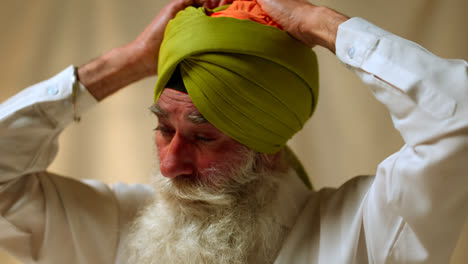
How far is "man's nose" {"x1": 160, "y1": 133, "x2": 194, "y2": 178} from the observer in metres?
1.43

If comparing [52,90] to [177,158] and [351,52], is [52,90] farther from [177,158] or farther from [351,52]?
[351,52]

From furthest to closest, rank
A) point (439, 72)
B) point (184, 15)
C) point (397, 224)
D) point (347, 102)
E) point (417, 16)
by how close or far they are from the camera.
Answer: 1. point (347, 102)
2. point (417, 16)
3. point (184, 15)
4. point (397, 224)
5. point (439, 72)

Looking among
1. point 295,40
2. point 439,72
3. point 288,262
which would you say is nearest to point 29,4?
point 295,40

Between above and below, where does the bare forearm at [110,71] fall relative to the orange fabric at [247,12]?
below

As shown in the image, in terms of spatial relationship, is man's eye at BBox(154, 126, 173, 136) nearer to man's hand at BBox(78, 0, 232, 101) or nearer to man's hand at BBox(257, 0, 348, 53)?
man's hand at BBox(78, 0, 232, 101)

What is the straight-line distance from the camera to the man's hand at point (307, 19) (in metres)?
1.28

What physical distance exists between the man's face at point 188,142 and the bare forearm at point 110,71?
0.99ft

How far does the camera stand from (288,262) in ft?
4.79

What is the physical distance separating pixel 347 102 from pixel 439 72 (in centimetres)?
138

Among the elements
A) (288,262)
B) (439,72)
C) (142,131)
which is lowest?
(142,131)

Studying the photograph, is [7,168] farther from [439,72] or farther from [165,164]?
[439,72]

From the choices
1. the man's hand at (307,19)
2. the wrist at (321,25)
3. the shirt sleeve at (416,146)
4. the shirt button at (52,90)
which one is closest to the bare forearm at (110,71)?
the shirt button at (52,90)

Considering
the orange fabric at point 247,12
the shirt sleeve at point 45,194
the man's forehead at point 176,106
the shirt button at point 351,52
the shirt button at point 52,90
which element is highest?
the orange fabric at point 247,12

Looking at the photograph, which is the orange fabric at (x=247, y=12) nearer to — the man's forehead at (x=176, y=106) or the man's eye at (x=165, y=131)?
the man's forehead at (x=176, y=106)
